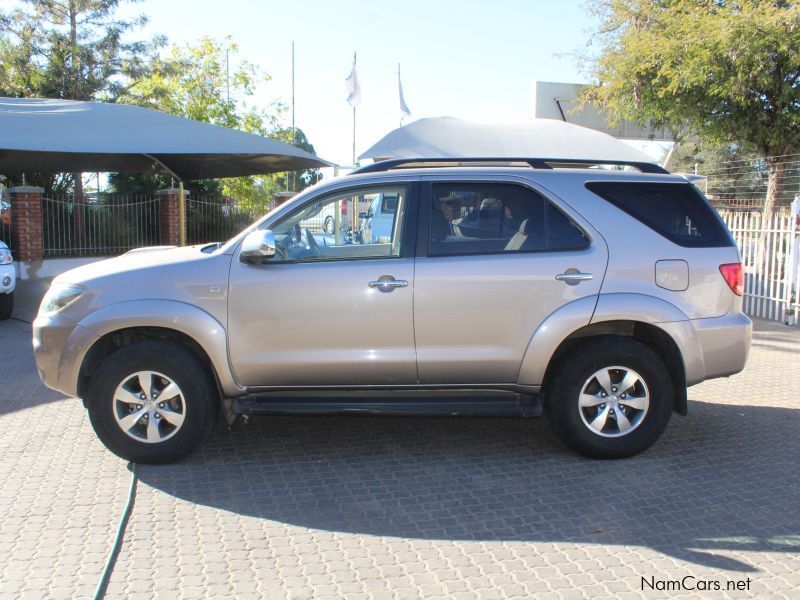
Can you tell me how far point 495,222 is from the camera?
5094mm

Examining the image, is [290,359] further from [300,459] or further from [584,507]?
[584,507]

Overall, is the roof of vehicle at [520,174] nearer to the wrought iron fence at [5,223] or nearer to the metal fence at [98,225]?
the wrought iron fence at [5,223]

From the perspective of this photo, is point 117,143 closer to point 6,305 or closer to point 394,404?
point 6,305

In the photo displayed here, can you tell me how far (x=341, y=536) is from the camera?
402 centimetres

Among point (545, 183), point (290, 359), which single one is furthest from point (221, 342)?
point (545, 183)

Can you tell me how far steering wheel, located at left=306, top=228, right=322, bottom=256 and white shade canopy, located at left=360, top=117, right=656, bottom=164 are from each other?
380 inches

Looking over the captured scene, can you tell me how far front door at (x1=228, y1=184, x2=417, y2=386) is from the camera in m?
4.88

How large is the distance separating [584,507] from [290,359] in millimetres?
2037

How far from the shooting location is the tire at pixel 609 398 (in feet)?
16.3

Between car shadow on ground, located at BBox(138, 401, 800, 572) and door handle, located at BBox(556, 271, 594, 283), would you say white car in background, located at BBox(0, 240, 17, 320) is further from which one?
door handle, located at BBox(556, 271, 594, 283)

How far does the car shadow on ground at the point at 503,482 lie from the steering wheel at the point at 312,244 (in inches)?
56.0

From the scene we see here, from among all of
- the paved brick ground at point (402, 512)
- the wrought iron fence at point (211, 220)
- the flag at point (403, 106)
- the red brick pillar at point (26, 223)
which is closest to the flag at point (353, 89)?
the flag at point (403, 106)

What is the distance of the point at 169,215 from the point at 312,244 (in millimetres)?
14809

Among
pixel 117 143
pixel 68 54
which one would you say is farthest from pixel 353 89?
pixel 117 143
